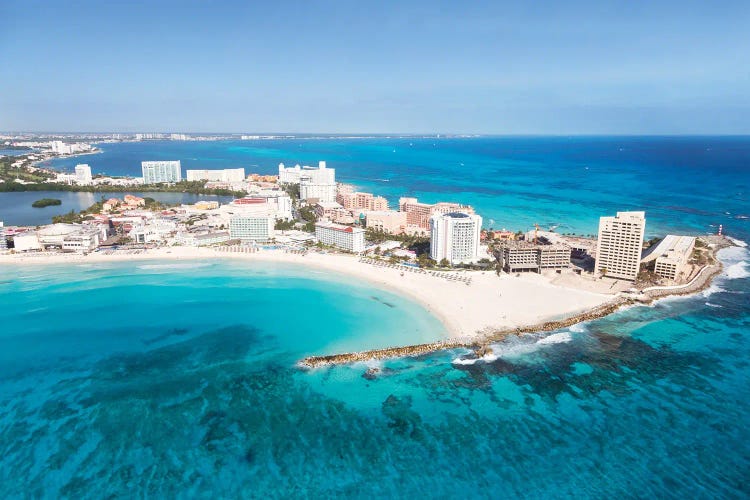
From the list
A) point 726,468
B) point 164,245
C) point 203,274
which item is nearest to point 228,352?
point 203,274

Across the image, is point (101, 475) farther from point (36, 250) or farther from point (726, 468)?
point (36, 250)

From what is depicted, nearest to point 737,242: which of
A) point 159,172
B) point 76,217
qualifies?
point 76,217

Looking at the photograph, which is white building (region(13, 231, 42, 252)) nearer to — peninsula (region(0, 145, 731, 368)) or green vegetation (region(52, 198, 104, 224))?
peninsula (region(0, 145, 731, 368))

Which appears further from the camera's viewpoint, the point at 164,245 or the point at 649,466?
the point at 164,245

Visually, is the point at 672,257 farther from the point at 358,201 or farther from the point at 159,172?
the point at 159,172

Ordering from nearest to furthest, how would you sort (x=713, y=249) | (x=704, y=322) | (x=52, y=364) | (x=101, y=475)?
(x=101, y=475) < (x=52, y=364) < (x=704, y=322) < (x=713, y=249)

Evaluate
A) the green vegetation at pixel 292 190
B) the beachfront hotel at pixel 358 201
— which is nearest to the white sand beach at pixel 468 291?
the beachfront hotel at pixel 358 201
